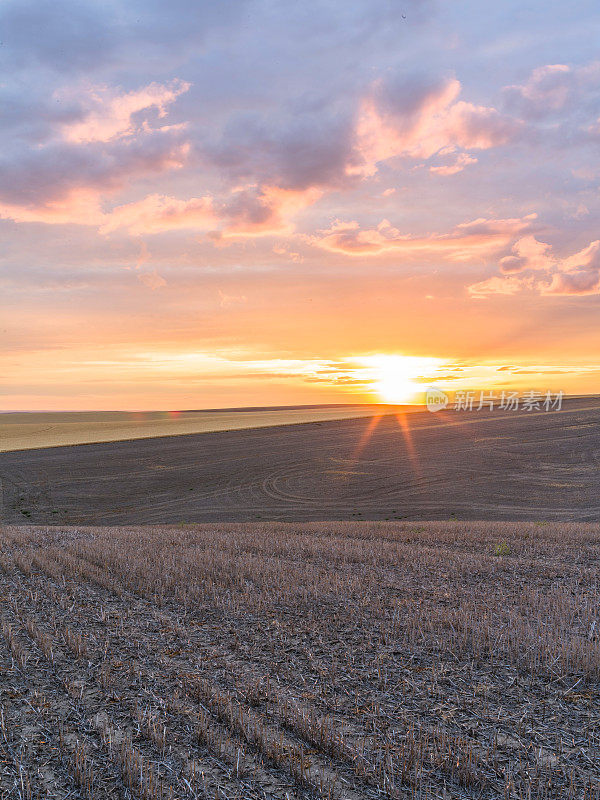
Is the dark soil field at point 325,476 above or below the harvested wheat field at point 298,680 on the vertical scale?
below

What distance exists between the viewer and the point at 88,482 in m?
39.8

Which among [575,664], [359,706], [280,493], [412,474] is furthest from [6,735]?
[412,474]

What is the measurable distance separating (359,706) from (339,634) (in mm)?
2125

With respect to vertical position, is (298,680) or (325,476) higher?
(298,680)

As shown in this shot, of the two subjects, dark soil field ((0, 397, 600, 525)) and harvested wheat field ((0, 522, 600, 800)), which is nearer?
harvested wheat field ((0, 522, 600, 800))

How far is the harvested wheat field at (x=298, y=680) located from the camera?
4867 millimetres

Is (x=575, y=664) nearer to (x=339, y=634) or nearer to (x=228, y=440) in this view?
(x=339, y=634)

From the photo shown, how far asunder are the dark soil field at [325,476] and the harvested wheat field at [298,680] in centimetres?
1973

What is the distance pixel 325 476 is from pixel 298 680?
3327cm

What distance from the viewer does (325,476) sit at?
39.8m

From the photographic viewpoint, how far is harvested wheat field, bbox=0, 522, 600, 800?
192 inches

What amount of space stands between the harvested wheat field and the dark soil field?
64.7ft

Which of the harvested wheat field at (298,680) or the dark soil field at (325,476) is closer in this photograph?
the harvested wheat field at (298,680)

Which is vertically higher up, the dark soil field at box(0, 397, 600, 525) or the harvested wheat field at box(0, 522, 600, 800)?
the harvested wheat field at box(0, 522, 600, 800)
